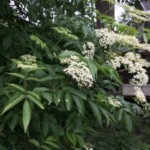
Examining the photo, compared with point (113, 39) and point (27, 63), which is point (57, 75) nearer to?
point (27, 63)

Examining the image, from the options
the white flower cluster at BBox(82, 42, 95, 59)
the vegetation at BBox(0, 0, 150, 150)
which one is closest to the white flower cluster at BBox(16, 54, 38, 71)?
the vegetation at BBox(0, 0, 150, 150)

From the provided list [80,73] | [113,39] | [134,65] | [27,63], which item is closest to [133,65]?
[134,65]

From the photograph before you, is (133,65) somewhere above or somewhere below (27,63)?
below

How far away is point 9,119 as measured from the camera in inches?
65.1

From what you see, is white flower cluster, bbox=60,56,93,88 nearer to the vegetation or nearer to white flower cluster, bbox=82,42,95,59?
the vegetation

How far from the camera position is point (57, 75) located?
162cm

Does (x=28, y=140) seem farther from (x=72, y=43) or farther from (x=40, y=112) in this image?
(x=72, y=43)

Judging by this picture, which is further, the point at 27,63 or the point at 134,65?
the point at 134,65

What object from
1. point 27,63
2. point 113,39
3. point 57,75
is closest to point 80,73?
point 57,75

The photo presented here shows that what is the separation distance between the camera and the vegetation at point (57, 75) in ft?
5.08

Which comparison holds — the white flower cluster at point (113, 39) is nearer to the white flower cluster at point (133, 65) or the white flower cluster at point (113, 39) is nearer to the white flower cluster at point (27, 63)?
the white flower cluster at point (133, 65)

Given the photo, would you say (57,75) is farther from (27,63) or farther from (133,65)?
(133,65)

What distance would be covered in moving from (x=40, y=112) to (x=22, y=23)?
830 mm

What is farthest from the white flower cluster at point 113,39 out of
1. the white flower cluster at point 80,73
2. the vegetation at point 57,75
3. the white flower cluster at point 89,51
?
the white flower cluster at point 80,73
